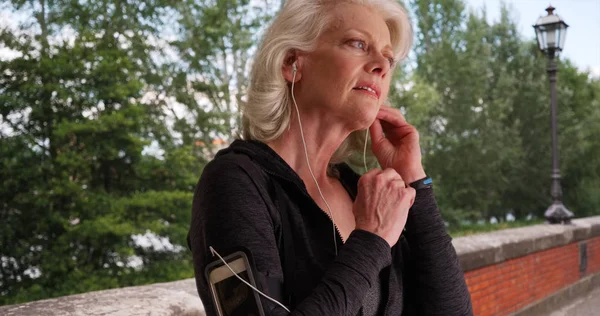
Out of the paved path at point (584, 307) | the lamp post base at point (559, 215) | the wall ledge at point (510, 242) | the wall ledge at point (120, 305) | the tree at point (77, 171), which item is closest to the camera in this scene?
the wall ledge at point (120, 305)

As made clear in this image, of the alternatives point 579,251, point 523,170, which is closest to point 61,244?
point 579,251

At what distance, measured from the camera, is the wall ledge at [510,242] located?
4.50 m

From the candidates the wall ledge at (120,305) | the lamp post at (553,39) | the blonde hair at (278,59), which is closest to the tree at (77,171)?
the lamp post at (553,39)

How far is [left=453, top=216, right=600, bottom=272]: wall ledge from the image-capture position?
14.8 feet

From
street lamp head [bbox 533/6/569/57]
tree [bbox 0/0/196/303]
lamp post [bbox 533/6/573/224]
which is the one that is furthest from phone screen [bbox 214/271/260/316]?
tree [bbox 0/0/196/303]

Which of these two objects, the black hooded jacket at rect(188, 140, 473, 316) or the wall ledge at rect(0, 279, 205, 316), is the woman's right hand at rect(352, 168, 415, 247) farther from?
the wall ledge at rect(0, 279, 205, 316)

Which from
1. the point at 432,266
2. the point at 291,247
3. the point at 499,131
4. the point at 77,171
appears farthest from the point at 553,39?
the point at 499,131

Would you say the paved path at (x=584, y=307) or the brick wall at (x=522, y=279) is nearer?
the brick wall at (x=522, y=279)

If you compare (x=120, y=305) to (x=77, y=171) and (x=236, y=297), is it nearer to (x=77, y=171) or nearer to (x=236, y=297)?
(x=236, y=297)

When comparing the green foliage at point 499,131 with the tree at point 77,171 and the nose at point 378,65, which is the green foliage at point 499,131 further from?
the nose at point 378,65

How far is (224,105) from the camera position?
18.4 meters

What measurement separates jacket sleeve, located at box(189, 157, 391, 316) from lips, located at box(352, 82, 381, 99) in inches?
Result: 13.5

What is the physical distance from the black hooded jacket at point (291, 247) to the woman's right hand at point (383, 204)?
31mm

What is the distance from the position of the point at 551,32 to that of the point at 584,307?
3.84m
